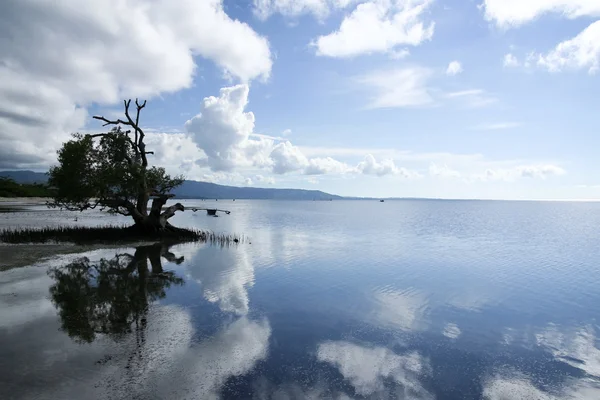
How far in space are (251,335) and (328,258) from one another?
23904 millimetres

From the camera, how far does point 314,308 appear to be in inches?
839

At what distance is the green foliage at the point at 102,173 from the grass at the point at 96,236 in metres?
3.59

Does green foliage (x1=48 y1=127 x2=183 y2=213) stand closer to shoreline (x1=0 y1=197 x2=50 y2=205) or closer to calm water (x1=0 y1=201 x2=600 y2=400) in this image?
calm water (x1=0 y1=201 x2=600 y2=400)

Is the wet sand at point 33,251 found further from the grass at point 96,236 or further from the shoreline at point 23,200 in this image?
the shoreline at point 23,200

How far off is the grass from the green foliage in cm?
359

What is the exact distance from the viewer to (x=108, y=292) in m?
21.7

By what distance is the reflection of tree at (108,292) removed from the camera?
16.1 meters

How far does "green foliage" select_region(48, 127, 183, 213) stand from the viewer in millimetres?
45438

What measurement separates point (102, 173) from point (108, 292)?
29.2m

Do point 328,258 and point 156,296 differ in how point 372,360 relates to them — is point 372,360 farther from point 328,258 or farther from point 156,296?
point 328,258

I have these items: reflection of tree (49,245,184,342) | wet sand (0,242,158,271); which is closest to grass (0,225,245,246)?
wet sand (0,242,158,271)

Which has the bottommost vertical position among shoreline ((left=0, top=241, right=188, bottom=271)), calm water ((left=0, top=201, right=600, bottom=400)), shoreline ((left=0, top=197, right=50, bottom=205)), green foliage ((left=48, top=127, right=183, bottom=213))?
calm water ((left=0, top=201, right=600, bottom=400))

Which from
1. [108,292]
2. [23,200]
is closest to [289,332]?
[108,292]

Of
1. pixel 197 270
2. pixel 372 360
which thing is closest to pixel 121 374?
pixel 372 360
